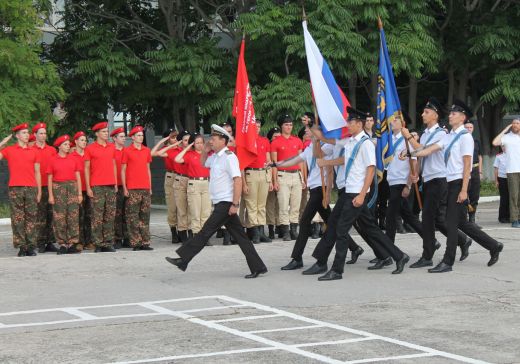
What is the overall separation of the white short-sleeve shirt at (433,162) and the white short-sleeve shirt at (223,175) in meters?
2.15

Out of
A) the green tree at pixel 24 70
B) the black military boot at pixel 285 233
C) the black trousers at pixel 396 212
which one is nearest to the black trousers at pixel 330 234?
the black trousers at pixel 396 212

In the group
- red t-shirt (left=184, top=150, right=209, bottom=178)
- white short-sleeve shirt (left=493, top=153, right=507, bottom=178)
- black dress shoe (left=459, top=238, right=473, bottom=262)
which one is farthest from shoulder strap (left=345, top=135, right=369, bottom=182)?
white short-sleeve shirt (left=493, top=153, right=507, bottom=178)

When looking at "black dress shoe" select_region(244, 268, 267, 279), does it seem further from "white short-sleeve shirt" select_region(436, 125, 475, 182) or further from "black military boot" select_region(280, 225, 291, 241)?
"black military boot" select_region(280, 225, 291, 241)

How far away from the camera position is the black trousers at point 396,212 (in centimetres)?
1356

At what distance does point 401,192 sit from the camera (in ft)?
45.0

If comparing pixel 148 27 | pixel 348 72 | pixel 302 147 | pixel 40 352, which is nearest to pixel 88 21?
pixel 148 27

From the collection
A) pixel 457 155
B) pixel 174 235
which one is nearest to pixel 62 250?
pixel 174 235

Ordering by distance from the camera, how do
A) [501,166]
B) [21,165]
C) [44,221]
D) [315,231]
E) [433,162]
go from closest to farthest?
[433,162]
[21,165]
[44,221]
[315,231]
[501,166]

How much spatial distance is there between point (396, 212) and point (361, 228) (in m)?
1.24

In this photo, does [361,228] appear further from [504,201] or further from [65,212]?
[504,201]

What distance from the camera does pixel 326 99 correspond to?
12.9 m

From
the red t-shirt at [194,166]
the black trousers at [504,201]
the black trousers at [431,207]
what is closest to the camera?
the black trousers at [431,207]

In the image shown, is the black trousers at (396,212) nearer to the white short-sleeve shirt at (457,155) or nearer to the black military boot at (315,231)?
the white short-sleeve shirt at (457,155)

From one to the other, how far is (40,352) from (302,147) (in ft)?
29.8
